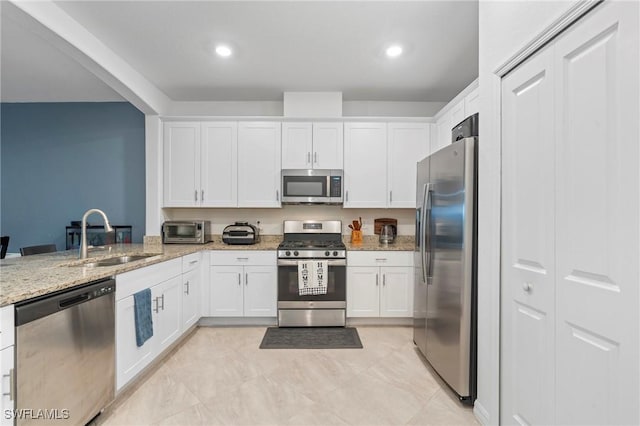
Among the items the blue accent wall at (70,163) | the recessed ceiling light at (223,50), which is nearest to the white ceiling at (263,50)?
the recessed ceiling light at (223,50)

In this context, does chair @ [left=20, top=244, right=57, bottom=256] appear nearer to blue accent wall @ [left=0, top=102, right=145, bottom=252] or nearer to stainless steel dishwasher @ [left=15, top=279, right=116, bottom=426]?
blue accent wall @ [left=0, top=102, right=145, bottom=252]

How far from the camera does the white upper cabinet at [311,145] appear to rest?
3.60 meters

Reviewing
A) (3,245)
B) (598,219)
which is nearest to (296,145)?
(598,219)

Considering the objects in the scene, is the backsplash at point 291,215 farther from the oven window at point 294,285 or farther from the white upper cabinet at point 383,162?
the oven window at point 294,285

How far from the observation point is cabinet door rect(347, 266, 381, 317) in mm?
3324

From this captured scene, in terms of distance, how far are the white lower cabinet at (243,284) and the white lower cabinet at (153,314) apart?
0.53m

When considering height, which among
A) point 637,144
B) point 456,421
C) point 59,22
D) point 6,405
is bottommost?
point 456,421

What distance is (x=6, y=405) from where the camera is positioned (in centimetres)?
124

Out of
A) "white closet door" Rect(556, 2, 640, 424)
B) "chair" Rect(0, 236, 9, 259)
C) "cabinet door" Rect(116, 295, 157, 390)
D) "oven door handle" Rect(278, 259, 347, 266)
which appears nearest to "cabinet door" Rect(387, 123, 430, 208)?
"oven door handle" Rect(278, 259, 347, 266)

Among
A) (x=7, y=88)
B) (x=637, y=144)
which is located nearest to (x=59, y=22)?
(x=7, y=88)

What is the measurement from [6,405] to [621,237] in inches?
99.8

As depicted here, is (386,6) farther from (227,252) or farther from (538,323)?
(227,252)

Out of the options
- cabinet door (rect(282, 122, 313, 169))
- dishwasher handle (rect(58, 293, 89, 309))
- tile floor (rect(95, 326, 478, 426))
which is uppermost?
cabinet door (rect(282, 122, 313, 169))

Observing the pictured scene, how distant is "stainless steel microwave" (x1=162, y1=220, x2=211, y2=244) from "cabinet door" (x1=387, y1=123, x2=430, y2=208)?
2.40 m
